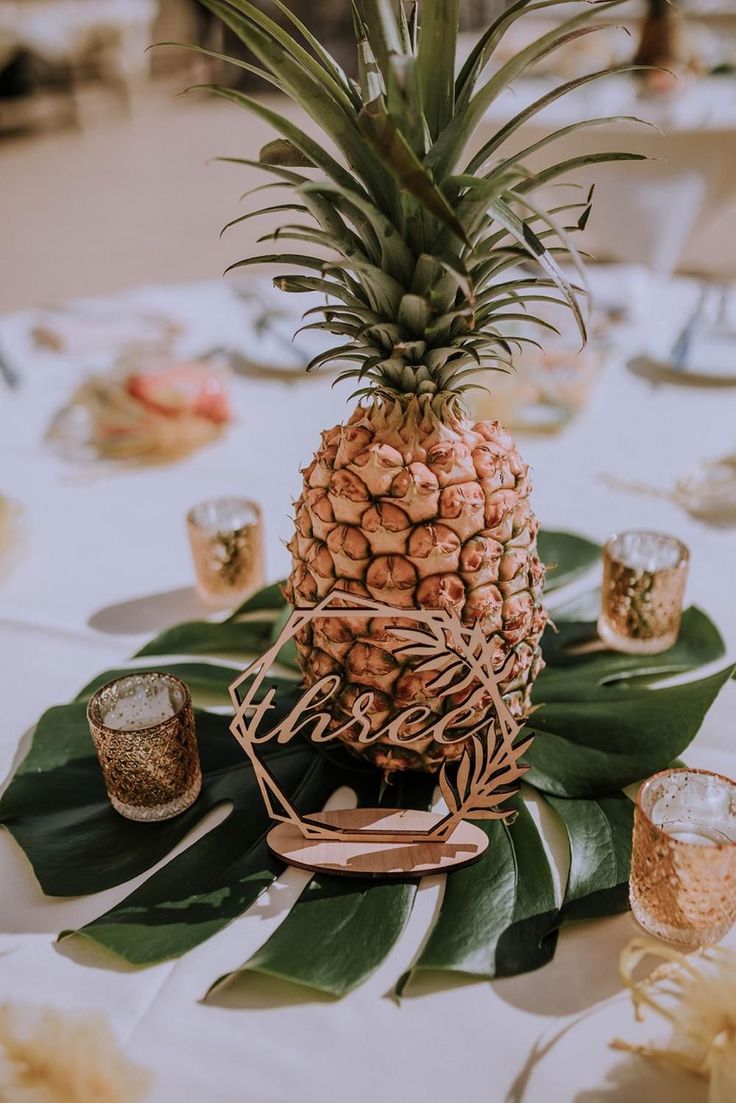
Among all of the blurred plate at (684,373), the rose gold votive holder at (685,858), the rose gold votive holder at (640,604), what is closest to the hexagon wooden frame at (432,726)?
the rose gold votive holder at (685,858)

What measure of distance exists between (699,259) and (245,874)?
12.9ft

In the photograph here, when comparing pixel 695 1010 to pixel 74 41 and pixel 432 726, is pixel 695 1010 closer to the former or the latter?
pixel 432 726

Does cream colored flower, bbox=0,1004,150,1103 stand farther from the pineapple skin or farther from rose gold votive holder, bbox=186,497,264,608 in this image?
rose gold votive holder, bbox=186,497,264,608

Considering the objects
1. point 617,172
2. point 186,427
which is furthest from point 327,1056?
point 617,172

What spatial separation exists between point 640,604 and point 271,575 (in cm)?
44

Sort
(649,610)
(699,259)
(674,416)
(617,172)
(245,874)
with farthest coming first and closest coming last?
1. (699,259)
2. (617,172)
3. (674,416)
4. (649,610)
5. (245,874)

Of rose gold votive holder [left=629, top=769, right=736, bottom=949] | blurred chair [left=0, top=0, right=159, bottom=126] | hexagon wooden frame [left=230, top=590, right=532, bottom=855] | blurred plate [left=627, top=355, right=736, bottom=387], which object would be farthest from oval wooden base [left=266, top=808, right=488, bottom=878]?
blurred chair [left=0, top=0, right=159, bottom=126]

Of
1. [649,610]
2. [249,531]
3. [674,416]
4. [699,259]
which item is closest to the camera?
[649,610]

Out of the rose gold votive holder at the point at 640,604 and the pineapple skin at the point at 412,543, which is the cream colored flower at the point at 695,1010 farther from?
the rose gold votive holder at the point at 640,604

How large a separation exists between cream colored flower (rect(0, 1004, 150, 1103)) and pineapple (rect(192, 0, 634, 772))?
10.9 inches

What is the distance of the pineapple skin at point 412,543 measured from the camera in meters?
0.67

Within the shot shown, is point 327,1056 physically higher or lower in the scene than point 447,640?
lower

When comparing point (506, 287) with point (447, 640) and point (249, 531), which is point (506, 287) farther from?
point (249, 531)

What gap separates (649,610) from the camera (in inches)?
34.9
